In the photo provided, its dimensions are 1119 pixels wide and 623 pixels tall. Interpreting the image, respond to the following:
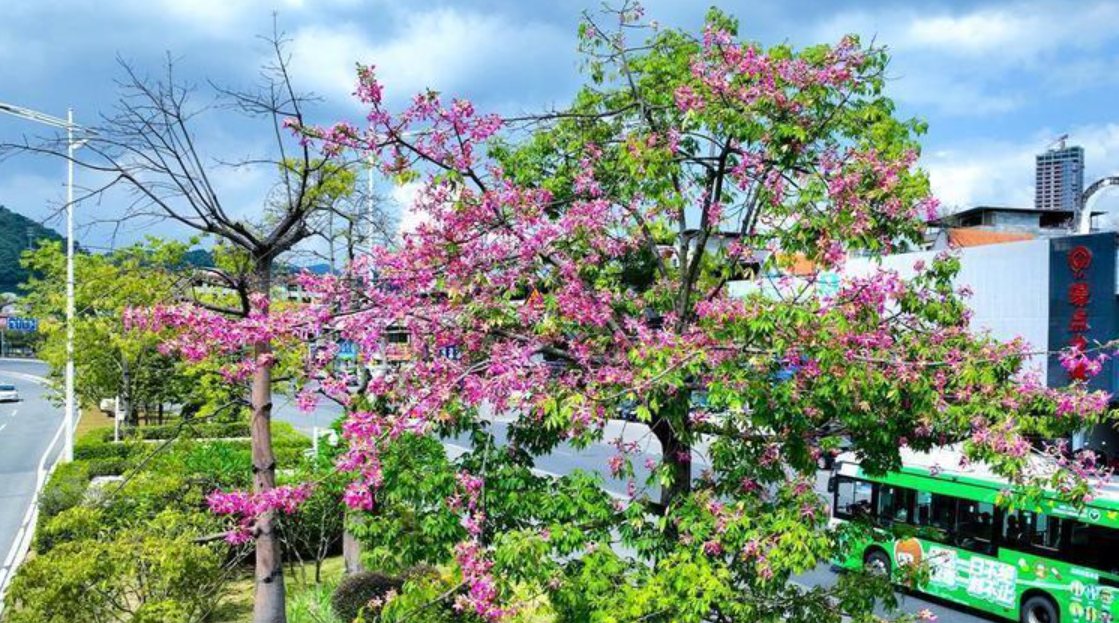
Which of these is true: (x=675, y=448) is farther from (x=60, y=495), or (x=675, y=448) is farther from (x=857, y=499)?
(x=60, y=495)

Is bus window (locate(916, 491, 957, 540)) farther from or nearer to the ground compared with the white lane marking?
farther from the ground

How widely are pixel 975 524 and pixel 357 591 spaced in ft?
32.3

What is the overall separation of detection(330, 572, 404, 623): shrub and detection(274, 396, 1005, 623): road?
7.88 ft

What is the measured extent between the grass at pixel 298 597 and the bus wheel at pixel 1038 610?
10397 mm

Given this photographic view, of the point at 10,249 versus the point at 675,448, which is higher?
the point at 10,249

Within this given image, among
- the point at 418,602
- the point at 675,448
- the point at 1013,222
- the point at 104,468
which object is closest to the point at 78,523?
the point at 418,602

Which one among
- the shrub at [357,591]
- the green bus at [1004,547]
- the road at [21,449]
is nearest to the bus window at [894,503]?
the green bus at [1004,547]

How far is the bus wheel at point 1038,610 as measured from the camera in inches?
530

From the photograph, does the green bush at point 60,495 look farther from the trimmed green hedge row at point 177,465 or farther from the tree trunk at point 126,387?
the tree trunk at point 126,387

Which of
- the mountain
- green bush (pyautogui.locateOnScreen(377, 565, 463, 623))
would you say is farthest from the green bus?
the mountain

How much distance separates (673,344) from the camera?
558cm

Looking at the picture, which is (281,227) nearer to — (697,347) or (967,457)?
(697,347)

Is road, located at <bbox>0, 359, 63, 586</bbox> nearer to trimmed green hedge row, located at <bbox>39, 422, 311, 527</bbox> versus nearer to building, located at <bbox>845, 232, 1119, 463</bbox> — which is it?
trimmed green hedge row, located at <bbox>39, 422, 311, 527</bbox>

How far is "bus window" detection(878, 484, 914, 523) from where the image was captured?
52.0 ft
